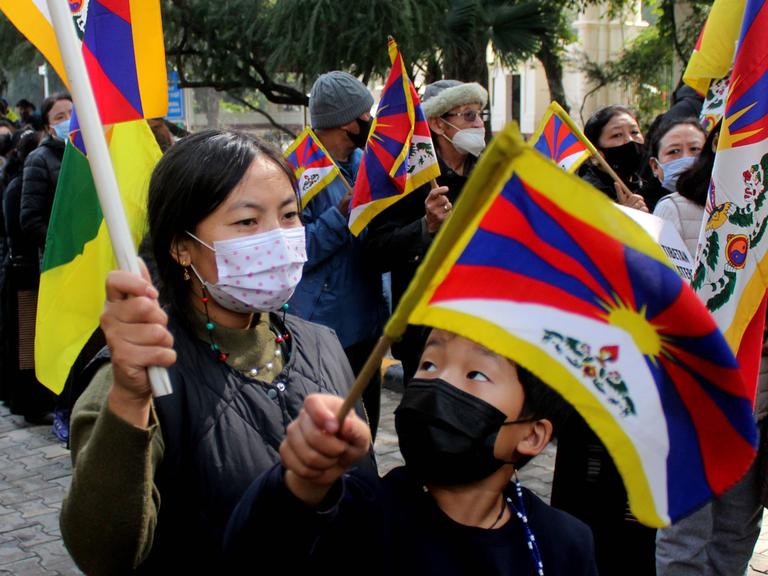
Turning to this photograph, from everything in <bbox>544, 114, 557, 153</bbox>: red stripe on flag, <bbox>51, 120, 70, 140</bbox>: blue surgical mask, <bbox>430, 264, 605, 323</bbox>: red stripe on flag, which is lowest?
<bbox>51, 120, 70, 140</bbox>: blue surgical mask

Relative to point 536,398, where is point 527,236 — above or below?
above

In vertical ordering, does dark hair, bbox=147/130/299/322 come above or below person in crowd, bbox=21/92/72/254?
above

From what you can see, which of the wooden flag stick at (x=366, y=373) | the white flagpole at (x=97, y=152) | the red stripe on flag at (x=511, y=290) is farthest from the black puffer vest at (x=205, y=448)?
Answer: the red stripe on flag at (x=511, y=290)

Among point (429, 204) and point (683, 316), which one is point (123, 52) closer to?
point (683, 316)

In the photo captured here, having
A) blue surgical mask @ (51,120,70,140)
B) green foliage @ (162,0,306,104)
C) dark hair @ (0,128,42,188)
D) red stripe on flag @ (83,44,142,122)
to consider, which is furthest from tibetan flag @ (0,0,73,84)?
green foliage @ (162,0,306,104)

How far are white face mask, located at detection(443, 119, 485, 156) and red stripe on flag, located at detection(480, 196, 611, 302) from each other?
11.0ft

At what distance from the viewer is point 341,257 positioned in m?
4.59

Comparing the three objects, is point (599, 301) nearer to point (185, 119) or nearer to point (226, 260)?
point (226, 260)

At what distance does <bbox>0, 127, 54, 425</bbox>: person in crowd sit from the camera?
6.66 m

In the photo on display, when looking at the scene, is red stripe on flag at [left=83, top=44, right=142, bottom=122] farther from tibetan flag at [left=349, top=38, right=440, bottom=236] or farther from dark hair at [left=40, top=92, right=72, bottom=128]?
dark hair at [left=40, top=92, right=72, bottom=128]

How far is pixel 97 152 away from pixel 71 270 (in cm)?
102

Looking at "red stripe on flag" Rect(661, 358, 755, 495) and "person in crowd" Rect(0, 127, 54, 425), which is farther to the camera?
"person in crowd" Rect(0, 127, 54, 425)

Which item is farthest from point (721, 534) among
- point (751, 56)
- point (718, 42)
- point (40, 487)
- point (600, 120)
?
point (40, 487)

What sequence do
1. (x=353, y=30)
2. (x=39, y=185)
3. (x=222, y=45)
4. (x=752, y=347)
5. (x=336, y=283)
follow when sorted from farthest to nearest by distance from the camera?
(x=222, y=45) → (x=353, y=30) → (x=39, y=185) → (x=336, y=283) → (x=752, y=347)
